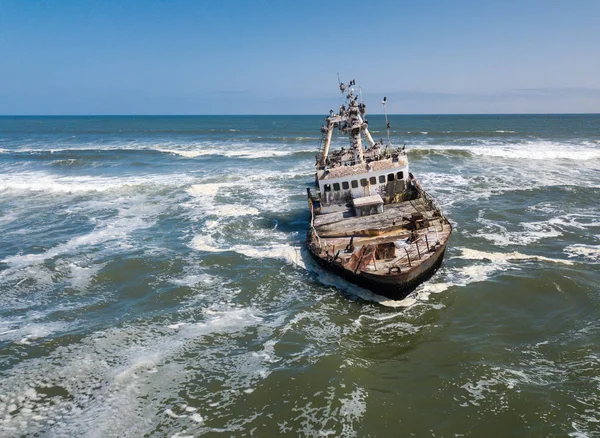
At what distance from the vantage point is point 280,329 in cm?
1444

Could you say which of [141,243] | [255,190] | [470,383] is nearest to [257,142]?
[255,190]

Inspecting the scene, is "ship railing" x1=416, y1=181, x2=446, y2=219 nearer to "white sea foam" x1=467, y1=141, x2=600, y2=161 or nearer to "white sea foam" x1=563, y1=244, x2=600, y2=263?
"white sea foam" x1=563, y1=244, x2=600, y2=263

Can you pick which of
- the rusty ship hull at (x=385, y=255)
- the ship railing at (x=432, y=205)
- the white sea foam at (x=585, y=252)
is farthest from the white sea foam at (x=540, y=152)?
the rusty ship hull at (x=385, y=255)

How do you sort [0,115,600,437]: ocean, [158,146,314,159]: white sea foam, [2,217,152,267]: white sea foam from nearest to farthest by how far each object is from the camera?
[0,115,600,437]: ocean, [2,217,152,267]: white sea foam, [158,146,314,159]: white sea foam

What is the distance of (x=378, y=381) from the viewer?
1167 centimetres

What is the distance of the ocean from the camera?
10539 millimetres

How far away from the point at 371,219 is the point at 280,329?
7982 mm

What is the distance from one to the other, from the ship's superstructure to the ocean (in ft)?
4.54

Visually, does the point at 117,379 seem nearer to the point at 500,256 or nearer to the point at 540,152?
the point at 500,256

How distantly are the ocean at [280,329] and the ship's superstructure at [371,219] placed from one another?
138 centimetres

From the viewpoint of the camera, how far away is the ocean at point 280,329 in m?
10.5

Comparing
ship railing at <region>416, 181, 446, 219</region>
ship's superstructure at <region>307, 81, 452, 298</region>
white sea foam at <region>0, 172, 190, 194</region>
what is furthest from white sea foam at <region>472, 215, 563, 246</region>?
A: white sea foam at <region>0, 172, 190, 194</region>

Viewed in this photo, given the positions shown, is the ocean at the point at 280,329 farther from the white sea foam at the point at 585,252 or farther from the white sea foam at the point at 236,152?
the white sea foam at the point at 236,152

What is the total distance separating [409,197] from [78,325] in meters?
17.2
